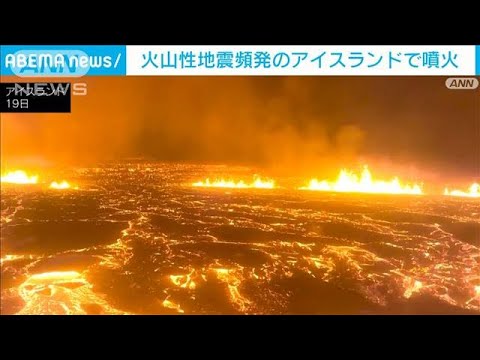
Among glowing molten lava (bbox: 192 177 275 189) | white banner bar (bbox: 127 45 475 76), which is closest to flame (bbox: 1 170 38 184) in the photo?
glowing molten lava (bbox: 192 177 275 189)

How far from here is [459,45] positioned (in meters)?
3.20

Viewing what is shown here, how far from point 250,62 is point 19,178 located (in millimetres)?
21691

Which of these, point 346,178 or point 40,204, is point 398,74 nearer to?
point 40,204

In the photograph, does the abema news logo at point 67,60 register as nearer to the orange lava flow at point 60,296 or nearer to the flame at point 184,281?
the orange lava flow at point 60,296

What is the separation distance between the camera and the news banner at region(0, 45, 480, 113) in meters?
3.20

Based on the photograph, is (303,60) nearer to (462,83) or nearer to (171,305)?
(462,83)

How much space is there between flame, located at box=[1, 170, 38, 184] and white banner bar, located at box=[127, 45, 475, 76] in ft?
63.3

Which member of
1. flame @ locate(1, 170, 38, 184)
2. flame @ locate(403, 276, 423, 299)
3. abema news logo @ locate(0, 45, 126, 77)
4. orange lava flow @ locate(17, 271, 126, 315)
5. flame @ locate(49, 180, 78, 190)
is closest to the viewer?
abema news logo @ locate(0, 45, 126, 77)

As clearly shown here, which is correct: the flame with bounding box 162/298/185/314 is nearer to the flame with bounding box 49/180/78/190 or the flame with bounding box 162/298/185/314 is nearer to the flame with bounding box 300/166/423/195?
the flame with bounding box 49/180/78/190

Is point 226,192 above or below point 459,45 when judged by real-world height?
below

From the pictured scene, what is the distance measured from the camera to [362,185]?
23203 millimetres
